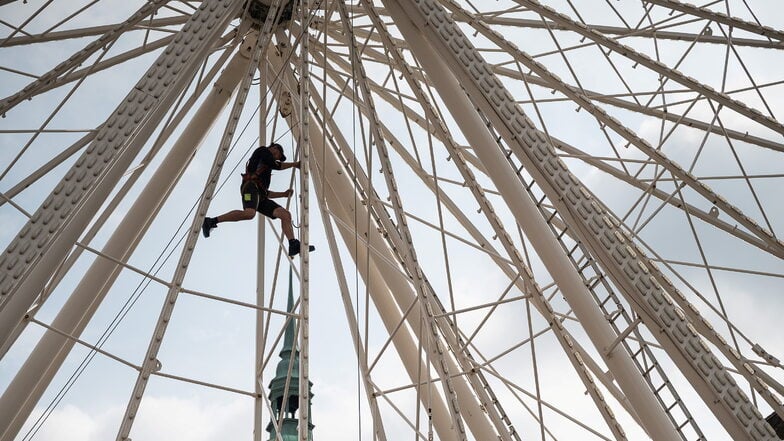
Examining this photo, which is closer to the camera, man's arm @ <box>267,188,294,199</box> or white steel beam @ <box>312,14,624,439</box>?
white steel beam @ <box>312,14,624,439</box>

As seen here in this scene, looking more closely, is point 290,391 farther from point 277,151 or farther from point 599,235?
point 599,235

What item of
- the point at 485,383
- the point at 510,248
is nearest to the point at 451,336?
the point at 485,383

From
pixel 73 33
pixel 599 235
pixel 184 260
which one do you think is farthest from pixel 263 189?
pixel 599 235

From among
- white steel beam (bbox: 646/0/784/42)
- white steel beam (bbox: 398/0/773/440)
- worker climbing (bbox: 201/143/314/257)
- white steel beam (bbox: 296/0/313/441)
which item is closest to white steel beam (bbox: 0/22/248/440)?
worker climbing (bbox: 201/143/314/257)

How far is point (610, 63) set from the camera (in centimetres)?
1586

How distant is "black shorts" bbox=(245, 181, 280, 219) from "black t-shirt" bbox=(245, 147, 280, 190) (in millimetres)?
182

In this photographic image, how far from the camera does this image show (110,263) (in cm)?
1569

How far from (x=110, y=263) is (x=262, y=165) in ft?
9.73

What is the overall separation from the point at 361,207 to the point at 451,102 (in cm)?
461

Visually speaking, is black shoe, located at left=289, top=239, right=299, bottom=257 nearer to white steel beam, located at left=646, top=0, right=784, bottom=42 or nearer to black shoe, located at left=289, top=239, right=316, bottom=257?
black shoe, located at left=289, top=239, right=316, bottom=257

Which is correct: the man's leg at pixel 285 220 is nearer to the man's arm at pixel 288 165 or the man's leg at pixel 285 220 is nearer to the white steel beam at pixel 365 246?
the man's arm at pixel 288 165

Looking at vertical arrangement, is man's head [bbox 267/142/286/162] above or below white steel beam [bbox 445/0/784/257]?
above

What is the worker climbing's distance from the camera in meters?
15.9

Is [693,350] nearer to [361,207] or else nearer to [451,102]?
[451,102]
